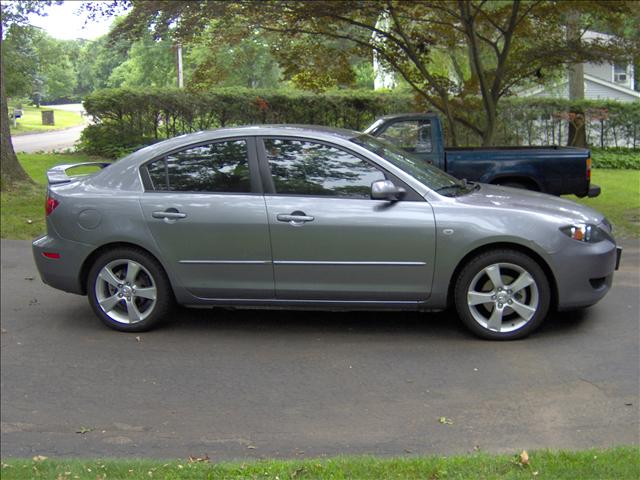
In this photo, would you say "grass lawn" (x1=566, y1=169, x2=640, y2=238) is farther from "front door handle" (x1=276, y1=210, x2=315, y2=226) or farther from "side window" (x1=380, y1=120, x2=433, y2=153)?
"front door handle" (x1=276, y1=210, x2=315, y2=226)

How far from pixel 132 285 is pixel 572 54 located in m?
9.51

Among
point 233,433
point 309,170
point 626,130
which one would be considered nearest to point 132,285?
point 309,170

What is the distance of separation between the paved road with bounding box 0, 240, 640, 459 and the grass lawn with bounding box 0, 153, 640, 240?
12.8ft

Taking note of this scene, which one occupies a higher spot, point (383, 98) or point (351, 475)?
point (383, 98)

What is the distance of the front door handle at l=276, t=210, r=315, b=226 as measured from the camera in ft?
20.0

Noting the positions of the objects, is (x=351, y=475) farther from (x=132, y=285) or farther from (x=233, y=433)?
(x=132, y=285)

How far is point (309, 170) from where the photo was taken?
627 centimetres

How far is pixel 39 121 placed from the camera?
2195 inches

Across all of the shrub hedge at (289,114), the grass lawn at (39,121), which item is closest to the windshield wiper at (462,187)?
the shrub hedge at (289,114)

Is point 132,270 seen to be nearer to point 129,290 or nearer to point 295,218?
point 129,290

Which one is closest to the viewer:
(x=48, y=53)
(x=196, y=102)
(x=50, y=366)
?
(x=50, y=366)

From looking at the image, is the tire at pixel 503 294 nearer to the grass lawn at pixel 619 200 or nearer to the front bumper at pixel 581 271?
the front bumper at pixel 581 271

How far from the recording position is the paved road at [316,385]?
452cm

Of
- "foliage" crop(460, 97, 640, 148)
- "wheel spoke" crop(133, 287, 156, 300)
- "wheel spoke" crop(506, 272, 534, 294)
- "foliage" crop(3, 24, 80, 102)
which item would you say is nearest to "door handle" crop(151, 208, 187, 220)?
"wheel spoke" crop(133, 287, 156, 300)
